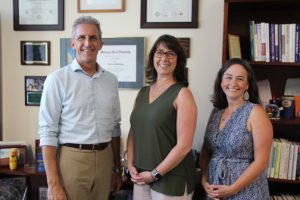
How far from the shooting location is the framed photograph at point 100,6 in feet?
7.09

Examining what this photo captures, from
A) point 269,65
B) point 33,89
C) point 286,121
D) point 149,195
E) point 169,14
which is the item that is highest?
point 169,14

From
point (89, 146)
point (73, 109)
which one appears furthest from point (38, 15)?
point (89, 146)

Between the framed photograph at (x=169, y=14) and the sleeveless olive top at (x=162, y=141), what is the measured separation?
2.52 feet

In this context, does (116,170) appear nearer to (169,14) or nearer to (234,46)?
(234,46)

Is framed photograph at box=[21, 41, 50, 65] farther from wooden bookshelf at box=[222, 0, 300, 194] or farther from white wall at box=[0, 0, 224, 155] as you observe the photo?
wooden bookshelf at box=[222, 0, 300, 194]

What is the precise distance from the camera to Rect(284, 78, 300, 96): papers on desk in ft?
6.36

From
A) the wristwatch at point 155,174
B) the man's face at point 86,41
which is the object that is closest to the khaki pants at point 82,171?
the wristwatch at point 155,174

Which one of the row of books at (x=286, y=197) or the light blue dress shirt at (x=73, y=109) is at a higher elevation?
the light blue dress shirt at (x=73, y=109)

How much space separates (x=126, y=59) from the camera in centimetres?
218

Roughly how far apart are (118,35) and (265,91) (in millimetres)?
1117

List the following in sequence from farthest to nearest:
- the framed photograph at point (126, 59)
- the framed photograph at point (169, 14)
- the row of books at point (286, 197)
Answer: the framed photograph at point (126, 59), the framed photograph at point (169, 14), the row of books at point (286, 197)

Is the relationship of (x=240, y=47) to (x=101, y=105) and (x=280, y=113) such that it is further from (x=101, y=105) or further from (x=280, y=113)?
(x=101, y=105)

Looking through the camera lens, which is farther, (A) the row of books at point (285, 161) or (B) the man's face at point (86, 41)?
(A) the row of books at point (285, 161)

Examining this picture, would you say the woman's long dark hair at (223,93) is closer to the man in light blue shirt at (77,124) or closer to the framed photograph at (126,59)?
the man in light blue shirt at (77,124)
